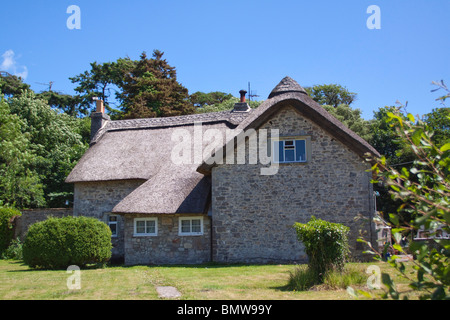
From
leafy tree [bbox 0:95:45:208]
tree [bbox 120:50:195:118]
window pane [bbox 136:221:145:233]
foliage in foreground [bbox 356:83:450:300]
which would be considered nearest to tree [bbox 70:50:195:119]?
tree [bbox 120:50:195:118]

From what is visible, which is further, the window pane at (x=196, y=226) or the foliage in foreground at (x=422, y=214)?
the window pane at (x=196, y=226)

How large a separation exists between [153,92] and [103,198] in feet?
64.6

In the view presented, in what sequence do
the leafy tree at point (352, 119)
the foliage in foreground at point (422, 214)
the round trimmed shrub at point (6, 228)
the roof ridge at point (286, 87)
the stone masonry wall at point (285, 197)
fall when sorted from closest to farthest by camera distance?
the foliage in foreground at point (422, 214) → the stone masonry wall at point (285, 197) → the roof ridge at point (286, 87) → the round trimmed shrub at point (6, 228) → the leafy tree at point (352, 119)

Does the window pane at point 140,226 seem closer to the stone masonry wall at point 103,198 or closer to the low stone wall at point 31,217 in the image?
the stone masonry wall at point 103,198

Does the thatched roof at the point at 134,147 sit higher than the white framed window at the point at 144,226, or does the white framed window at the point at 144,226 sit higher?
the thatched roof at the point at 134,147

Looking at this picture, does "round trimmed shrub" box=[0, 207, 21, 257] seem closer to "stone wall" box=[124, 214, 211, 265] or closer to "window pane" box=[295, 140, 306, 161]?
"stone wall" box=[124, 214, 211, 265]

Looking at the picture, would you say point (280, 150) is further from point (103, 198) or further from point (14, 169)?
point (14, 169)

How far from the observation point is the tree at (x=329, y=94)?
43.6 metres

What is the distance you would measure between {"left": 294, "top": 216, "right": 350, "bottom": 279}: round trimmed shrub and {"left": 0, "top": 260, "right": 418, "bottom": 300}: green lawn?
2.48 feet

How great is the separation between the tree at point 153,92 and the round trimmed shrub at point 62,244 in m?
21.9

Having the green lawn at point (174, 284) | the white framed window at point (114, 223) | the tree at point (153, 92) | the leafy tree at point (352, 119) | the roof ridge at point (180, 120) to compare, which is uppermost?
the tree at point (153, 92)

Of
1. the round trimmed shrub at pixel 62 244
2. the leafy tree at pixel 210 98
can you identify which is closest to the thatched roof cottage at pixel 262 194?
the round trimmed shrub at pixel 62 244

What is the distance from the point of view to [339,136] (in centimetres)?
1611
